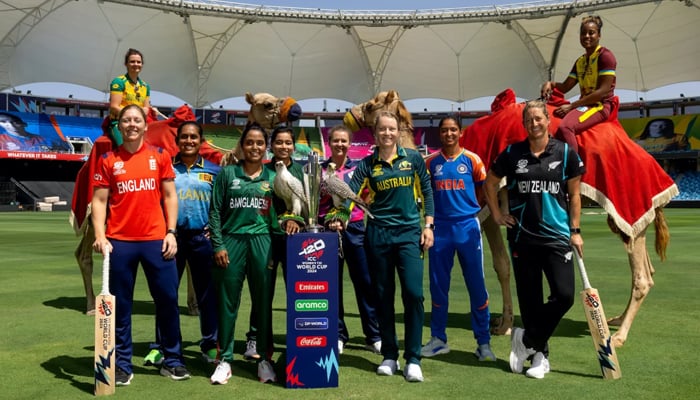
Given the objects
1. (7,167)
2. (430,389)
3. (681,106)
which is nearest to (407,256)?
(430,389)

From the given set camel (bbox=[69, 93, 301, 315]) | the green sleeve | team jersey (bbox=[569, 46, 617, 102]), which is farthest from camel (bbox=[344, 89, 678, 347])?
the green sleeve

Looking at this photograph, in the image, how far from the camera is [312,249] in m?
3.92

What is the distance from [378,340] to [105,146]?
3.46m

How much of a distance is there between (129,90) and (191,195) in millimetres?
1840

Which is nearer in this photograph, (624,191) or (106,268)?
(106,268)

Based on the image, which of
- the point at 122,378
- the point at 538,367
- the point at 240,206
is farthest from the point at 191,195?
the point at 538,367

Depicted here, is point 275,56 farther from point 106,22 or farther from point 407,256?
point 407,256

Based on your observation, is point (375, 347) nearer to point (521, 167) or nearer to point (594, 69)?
point (521, 167)

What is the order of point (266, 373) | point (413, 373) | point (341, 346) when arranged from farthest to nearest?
1. point (341, 346)
2. point (266, 373)
3. point (413, 373)

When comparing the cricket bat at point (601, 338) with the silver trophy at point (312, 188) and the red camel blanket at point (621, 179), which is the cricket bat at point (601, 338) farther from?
the silver trophy at point (312, 188)

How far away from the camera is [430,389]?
374cm

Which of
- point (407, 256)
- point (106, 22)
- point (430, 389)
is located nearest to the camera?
point (430, 389)

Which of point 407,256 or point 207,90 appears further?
point 207,90

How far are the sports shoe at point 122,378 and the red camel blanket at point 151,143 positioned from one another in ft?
7.73
